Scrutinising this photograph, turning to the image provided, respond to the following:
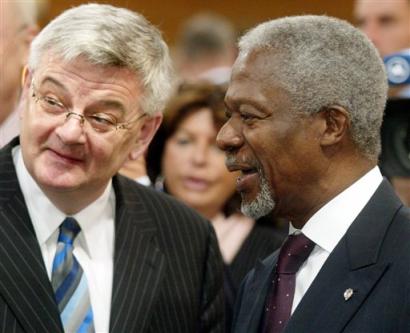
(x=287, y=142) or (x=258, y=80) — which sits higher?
(x=258, y=80)

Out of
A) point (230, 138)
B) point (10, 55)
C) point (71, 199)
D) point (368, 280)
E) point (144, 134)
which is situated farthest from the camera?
point (10, 55)

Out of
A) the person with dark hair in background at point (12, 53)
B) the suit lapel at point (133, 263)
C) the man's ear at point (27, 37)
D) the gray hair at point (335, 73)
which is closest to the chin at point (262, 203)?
the gray hair at point (335, 73)

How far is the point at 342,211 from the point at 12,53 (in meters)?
1.19

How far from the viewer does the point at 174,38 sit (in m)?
7.21

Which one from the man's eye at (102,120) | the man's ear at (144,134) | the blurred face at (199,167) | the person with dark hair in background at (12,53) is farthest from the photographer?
the blurred face at (199,167)

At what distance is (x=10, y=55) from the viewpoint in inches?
110

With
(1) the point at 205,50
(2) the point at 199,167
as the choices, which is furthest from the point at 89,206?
(1) the point at 205,50

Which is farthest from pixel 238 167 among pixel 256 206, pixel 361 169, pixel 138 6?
pixel 138 6

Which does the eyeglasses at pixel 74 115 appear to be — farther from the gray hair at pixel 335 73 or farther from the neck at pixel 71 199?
the gray hair at pixel 335 73

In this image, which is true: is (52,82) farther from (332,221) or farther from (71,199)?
(332,221)

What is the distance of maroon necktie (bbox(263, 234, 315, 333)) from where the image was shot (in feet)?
6.95

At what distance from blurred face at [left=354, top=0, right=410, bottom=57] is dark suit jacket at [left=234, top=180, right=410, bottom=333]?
5.10ft

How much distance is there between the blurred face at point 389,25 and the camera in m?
3.56

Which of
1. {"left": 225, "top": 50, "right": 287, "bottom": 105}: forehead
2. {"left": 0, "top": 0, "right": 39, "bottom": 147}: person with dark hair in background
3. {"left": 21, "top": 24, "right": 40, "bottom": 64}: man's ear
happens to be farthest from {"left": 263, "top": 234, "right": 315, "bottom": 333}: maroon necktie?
{"left": 21, "top": 24, "right": 40, "bottom": 64}: man's ear
